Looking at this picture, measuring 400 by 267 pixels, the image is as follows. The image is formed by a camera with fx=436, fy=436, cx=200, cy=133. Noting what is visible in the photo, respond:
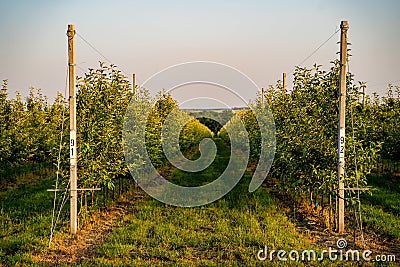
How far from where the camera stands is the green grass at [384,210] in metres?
10.9

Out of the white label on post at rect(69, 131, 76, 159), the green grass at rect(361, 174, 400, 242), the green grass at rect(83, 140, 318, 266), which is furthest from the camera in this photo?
the green grass at rect(361, 174, 400, 242)

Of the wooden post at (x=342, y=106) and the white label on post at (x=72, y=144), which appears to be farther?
the wooden post at (x=342, y=106)

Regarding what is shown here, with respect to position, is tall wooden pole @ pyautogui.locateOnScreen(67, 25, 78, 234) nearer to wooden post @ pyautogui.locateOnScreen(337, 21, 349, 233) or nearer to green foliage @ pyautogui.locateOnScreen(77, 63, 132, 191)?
green foliage @ pyautogui.locateOnScreen(77, 63, 132, 191)

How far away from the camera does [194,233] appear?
10297 millimetres

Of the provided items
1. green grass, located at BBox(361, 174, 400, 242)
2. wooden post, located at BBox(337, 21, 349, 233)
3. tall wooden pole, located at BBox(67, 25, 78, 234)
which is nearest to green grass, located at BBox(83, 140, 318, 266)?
tall wooden pole, located at BBox(67, 25, 78, 234)

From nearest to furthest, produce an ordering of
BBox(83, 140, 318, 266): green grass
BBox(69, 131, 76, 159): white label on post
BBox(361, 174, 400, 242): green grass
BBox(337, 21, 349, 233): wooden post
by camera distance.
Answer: BBox(83, 140, 318, 266): green grass
BBox(69, 131, 76, 159): white label on post
BBox(337, 21, 349, 233): wooden post
BBox(361, 174, 400, 242): green grass

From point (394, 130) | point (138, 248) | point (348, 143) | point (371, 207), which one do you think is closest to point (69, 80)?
point (138, 248)

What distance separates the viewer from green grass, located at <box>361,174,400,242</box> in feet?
35.8

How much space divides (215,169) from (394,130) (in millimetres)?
10425

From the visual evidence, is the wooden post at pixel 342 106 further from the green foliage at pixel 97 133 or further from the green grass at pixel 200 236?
the green foliage at pixel 97 133

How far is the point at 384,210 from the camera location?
13.4m

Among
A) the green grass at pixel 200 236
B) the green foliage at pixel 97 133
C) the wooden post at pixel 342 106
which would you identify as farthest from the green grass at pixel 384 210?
the green foliage at pixel 97 133

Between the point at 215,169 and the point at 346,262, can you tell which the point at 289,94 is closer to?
the point at 346,262

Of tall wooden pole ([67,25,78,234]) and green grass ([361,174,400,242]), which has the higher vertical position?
tall wooden pole ([67,25,78,234])
